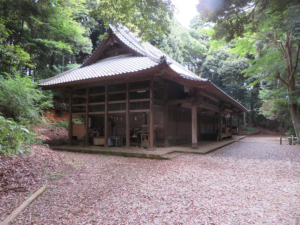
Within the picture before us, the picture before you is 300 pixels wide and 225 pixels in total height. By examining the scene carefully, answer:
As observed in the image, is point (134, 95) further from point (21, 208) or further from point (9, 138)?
point (21, 208)

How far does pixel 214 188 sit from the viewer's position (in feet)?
12.0

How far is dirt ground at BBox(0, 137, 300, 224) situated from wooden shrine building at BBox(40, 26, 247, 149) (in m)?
3.47

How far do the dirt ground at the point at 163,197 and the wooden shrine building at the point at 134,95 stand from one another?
3.47 m

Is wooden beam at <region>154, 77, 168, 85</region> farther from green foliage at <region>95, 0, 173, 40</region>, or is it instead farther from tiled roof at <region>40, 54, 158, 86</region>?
green foliage at <region>95, 0, 173, 40</region>

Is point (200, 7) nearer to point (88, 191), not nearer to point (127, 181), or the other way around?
point (127, 181)

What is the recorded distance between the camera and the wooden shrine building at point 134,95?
7582mm

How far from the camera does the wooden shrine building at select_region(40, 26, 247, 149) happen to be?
7582mm

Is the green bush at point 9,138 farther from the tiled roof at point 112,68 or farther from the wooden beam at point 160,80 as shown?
the wooden beam at point 160,80

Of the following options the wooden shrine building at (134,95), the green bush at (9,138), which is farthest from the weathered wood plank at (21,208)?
the wooden shrine building at (134,95)

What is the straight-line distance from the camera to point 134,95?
28.7ft

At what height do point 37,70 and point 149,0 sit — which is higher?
point 37,70

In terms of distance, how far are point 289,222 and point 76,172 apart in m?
4.45

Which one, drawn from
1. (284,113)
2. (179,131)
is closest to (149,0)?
(179,131)

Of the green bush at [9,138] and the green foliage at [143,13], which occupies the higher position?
the green foliage at [143,13]
